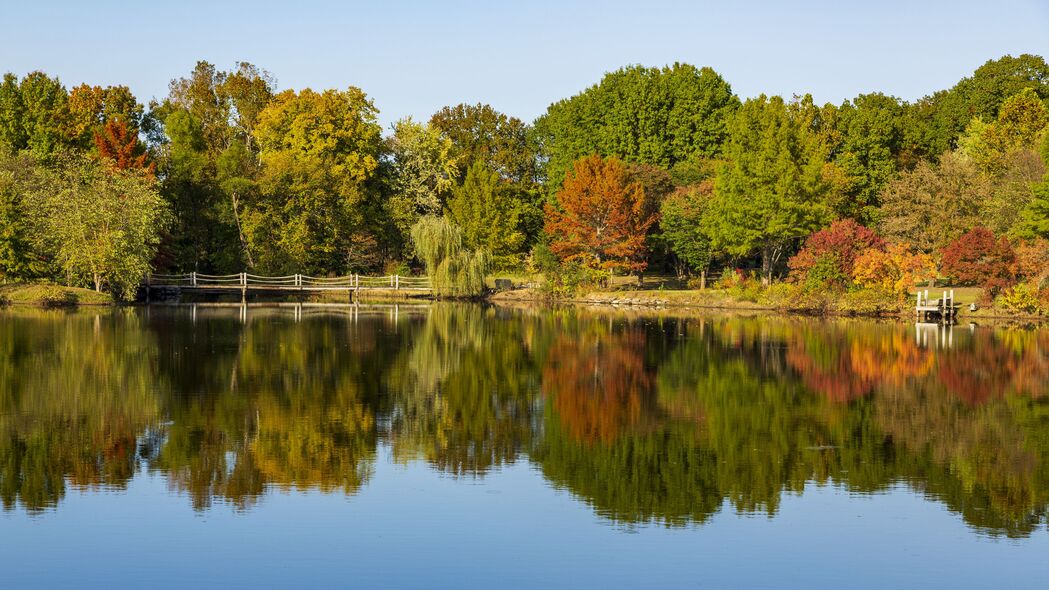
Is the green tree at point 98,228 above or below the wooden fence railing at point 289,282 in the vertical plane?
above

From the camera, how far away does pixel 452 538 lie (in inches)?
526

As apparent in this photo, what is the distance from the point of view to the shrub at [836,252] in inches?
2088

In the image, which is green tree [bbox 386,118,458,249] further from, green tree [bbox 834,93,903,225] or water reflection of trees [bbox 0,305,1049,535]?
water reflection of trees [bbox 0,305,1049,535]

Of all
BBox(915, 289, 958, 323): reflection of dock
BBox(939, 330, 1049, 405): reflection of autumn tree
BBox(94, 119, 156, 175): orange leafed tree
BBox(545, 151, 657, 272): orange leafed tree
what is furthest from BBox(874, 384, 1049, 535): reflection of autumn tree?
BBox(94, 119, 156, 175): orange leafed tree

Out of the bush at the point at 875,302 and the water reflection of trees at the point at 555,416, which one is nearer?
the water reflection of trees at the point at 555,416

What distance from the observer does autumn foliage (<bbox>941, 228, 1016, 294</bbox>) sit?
1932 inches

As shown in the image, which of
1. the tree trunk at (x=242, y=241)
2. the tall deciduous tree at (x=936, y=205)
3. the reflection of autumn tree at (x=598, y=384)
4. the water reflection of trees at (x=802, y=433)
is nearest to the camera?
the water reflection of trees at (x=802, y=433)

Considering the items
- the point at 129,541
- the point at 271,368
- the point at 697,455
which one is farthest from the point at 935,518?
the point at 271,368

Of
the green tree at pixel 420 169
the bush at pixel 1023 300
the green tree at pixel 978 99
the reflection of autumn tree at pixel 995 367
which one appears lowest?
the reflection of autumn tree at pixel 995 367

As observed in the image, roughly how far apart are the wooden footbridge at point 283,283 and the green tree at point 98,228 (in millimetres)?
6311

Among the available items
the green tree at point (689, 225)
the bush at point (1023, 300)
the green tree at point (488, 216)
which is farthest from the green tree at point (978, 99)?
the green tree at point (488, 216)

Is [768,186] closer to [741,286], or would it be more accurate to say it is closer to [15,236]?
[741,286]

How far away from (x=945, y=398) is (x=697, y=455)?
369 inches

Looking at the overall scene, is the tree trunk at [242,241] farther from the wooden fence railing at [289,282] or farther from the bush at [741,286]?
the bush at [741,286]
